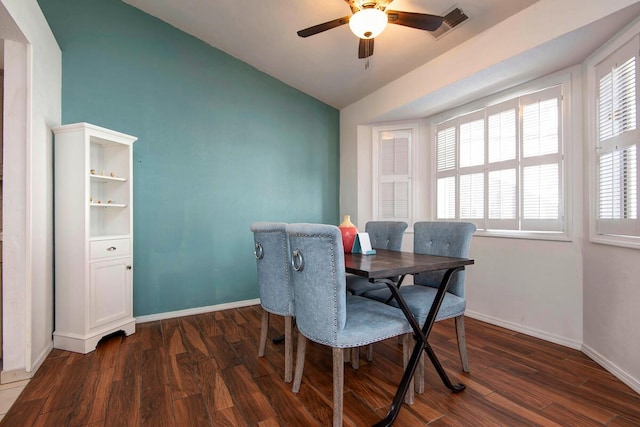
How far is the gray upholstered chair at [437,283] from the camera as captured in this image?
1942 millimetres

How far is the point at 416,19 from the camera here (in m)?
1.95

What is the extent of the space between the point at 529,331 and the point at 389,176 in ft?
7.49

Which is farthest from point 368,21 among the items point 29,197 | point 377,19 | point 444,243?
point 29,197

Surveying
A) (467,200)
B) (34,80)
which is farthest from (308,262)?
(467,200)

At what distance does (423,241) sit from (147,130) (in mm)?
2969

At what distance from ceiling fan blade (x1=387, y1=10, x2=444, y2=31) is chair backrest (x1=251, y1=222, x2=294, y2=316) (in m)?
1.52

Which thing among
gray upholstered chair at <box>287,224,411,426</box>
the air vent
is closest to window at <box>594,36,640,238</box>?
the air vent

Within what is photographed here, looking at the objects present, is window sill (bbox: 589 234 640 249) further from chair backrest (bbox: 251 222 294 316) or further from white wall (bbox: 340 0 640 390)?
chair backrest (bbox: 251 222 294 316)

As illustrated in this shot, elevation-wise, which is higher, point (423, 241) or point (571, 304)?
point (423, 241)

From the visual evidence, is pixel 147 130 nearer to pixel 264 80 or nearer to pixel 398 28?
pixel 264 80

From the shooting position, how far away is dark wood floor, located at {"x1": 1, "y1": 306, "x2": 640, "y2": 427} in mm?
1636

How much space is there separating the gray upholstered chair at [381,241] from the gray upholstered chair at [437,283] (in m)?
0.08

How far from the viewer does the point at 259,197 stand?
12.8ft

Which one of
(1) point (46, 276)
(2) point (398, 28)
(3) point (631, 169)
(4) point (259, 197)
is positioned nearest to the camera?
(3) point (631, 169)
